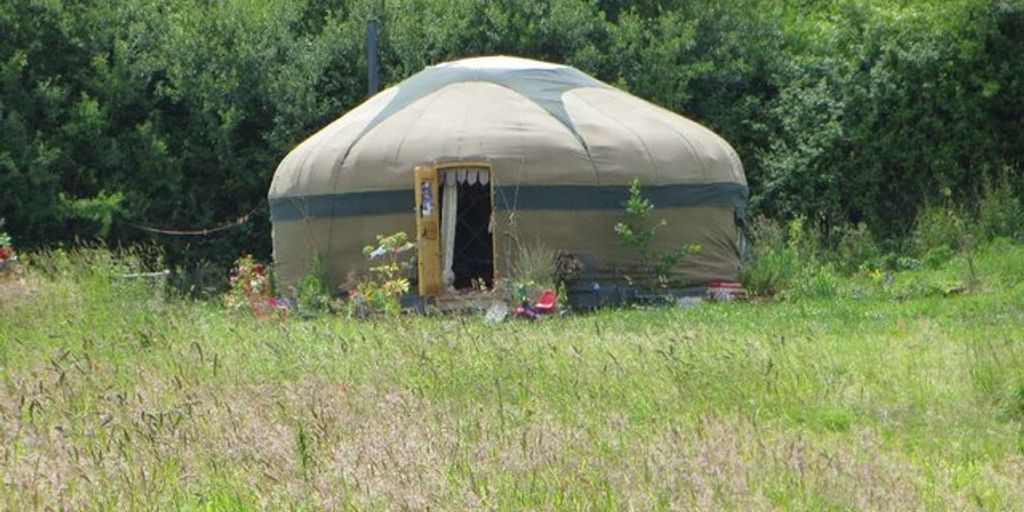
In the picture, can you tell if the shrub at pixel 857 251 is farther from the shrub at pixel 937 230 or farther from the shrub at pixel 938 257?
the shrub at pixel 938 257

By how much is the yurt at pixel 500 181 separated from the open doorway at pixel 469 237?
0.01 metres

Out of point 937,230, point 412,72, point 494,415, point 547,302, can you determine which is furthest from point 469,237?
point 494,415

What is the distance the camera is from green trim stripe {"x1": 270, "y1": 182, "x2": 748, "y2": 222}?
14406 mm

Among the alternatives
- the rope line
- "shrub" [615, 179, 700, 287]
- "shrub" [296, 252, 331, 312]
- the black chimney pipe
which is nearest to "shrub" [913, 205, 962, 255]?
"shrub" [615, 179, 700, 287]

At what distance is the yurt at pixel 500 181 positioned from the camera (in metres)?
A: 14.4

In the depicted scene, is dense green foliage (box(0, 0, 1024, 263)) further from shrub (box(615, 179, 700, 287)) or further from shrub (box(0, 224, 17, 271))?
shrub (box(615, 179, 700, 287))

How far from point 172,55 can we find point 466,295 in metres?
5.95

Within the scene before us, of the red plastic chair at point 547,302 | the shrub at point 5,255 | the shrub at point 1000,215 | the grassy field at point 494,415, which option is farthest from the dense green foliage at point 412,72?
the grassy field at point 494,415

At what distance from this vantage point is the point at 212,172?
18.6m

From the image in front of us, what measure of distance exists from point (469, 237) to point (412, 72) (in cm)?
396

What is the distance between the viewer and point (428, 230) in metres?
14.4

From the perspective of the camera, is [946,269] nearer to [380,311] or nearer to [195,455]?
[380,311]

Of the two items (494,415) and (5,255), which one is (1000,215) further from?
(494,415)

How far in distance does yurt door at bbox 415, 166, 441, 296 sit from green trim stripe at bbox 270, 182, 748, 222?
0.22 meters
